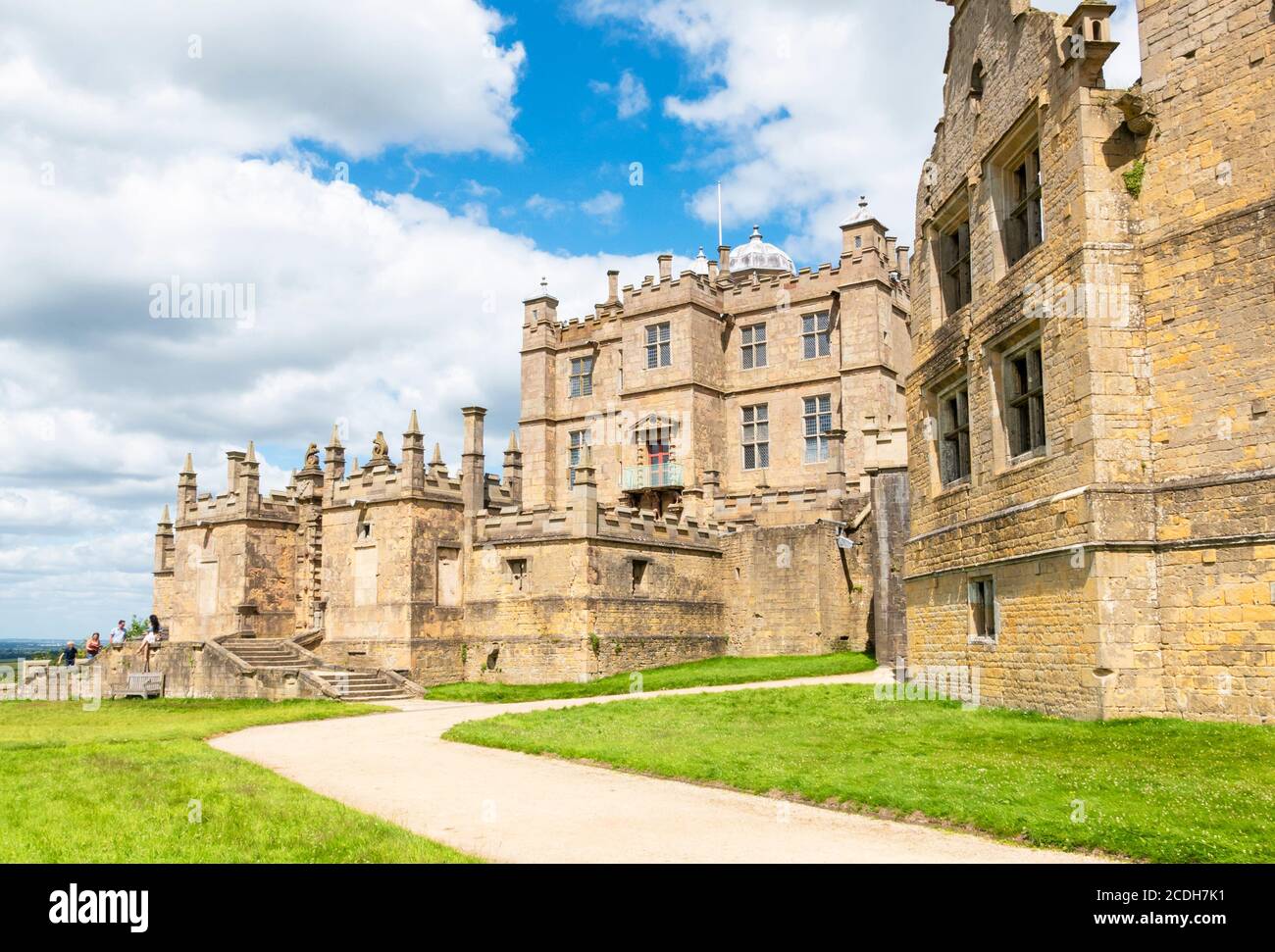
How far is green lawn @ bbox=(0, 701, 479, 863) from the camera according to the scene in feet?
27.4

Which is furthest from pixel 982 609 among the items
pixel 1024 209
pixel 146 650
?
pixel 146 650

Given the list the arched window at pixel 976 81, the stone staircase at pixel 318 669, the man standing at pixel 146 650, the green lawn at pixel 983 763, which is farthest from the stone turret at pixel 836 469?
the man standing at pixel 146 650

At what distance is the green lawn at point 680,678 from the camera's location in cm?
2742

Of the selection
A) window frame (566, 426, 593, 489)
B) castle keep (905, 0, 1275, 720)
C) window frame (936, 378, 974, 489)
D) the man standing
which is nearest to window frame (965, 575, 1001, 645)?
castle keep (905, 0, 1275, 720)

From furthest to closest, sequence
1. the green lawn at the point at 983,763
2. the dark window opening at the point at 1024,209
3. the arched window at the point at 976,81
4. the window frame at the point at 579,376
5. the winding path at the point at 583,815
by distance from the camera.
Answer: the window frame at the point at 579,376
the arched window at the point at 976,81
the dark window opening at the point at 1024,209
the green lawn at the point at 983,763
the winding path at the point at 583,815

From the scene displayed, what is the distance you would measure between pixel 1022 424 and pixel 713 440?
76.6ft

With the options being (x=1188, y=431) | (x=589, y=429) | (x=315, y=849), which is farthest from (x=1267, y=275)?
(x=589, y=429)

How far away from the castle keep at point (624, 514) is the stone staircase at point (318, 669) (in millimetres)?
323

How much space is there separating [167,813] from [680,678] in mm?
19186

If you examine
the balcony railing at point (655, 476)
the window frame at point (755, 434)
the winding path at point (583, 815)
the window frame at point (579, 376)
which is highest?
the window frame at point (579, 376)

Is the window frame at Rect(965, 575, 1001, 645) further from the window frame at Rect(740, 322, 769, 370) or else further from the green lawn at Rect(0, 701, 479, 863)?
the window frame at Rect(740, 322, 769, 370)

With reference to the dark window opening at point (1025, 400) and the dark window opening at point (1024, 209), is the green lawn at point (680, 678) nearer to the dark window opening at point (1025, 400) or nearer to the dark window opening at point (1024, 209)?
the dark window opening at point (1025, 400)

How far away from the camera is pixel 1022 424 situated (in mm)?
17953

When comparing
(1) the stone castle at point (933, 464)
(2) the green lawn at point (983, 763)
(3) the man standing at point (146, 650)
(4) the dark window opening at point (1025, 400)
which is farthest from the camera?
(3) the man standing at point (146, 650)
